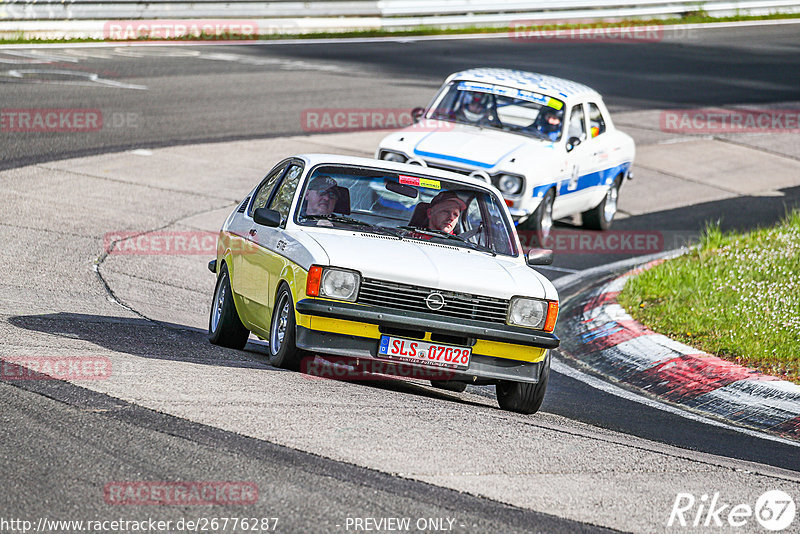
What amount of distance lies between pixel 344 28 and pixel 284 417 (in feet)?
93.4

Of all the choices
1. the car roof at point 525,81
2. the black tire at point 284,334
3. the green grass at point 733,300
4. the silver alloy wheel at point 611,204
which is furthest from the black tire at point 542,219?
the black tire at point 284,334

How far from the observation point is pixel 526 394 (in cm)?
784

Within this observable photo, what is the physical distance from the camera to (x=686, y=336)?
1027cm

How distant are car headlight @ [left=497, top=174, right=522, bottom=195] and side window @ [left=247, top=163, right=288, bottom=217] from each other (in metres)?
4.61

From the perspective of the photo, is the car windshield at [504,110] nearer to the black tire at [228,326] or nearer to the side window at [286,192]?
the side window at [286,192]

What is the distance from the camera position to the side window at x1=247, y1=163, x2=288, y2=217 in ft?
30.7

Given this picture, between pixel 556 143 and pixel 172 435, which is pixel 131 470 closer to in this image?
pixel 172 435

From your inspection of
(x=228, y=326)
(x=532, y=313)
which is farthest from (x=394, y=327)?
(x=228, y=326)

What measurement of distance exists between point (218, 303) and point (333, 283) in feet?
7.16

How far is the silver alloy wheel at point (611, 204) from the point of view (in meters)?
16.4

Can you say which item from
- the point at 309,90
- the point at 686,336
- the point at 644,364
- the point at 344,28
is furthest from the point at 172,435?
the point at 344,28

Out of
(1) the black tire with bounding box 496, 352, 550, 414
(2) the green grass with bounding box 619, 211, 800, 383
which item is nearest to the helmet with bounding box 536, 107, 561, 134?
(2) the green grass with bounding box 619, 211, 800, 383

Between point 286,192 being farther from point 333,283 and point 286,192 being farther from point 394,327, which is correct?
point 394,327

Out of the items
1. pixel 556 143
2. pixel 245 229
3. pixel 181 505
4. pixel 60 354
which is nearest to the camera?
pixel 181 505
